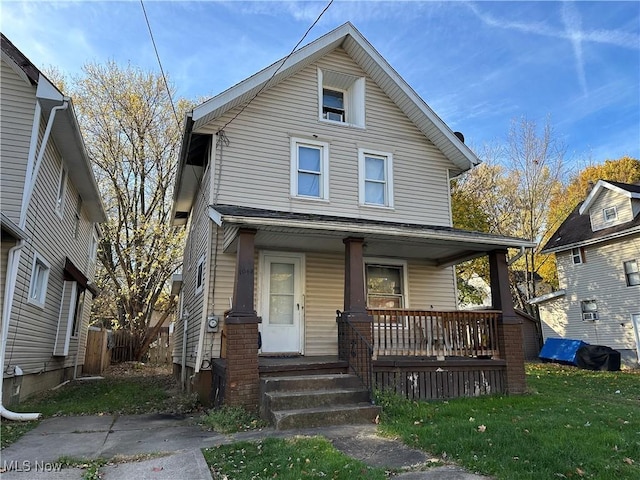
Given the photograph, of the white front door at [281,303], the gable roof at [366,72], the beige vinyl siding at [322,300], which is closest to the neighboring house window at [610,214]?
the gable roof at [366,72]

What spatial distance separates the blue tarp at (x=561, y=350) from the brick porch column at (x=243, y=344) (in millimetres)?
16017

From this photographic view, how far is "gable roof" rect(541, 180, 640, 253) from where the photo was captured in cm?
1794

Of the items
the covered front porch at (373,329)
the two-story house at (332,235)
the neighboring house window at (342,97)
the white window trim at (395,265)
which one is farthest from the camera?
the neighboring house window at (342,97)

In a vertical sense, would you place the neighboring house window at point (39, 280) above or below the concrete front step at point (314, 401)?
above

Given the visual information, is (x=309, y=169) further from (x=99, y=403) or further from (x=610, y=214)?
(x=610, y=214)

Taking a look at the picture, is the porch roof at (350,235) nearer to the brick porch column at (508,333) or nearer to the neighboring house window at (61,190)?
the brick porch column at (508,333)

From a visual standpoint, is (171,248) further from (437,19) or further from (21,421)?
(437,19)

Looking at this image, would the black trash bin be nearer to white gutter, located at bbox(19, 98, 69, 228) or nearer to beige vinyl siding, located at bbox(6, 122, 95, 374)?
beige vinyl siding, located at bbox(6, 122, 95, 374)

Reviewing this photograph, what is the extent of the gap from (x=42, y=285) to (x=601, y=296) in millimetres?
20707

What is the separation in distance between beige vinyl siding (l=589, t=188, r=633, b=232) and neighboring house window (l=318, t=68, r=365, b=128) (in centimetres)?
1393

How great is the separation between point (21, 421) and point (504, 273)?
889cm

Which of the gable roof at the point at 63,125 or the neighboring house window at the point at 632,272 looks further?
the neighboring house window at the point at 632,272

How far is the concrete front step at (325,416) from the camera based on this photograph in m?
5.89

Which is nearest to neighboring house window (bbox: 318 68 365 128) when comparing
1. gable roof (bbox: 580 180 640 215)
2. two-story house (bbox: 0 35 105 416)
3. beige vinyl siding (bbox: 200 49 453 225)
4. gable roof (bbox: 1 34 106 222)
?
beige vinyl siding (bbox: 200 49 453 225)
